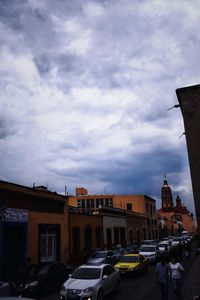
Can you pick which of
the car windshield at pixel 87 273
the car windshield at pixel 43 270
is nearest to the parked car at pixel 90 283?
the car windshield at pixel 87 273

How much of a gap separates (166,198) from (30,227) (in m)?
116

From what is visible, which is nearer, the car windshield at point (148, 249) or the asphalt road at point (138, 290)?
the asphalt road at point (138, 290)

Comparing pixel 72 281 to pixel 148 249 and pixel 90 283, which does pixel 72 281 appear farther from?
pixel 148 249

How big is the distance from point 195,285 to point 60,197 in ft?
46.6

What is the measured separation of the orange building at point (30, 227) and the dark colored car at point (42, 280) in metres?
3.74

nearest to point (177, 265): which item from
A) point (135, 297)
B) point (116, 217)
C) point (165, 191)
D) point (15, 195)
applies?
point (135, 297)

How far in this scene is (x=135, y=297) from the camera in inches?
595

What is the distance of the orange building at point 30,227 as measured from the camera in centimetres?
2108

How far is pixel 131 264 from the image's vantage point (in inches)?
843

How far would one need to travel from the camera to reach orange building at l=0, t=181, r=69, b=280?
2108 cm

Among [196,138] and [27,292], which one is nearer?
[196,138]

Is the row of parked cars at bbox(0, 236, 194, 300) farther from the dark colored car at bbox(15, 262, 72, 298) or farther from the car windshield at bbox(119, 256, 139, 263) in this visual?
the car windshield at bbox(119, 256, 139, 263)

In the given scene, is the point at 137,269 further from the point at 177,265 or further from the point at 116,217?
the point at 116,217

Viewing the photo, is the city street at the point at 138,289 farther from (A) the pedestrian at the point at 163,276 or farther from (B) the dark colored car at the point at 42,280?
(A) the pedestrian at the point at 163,276
